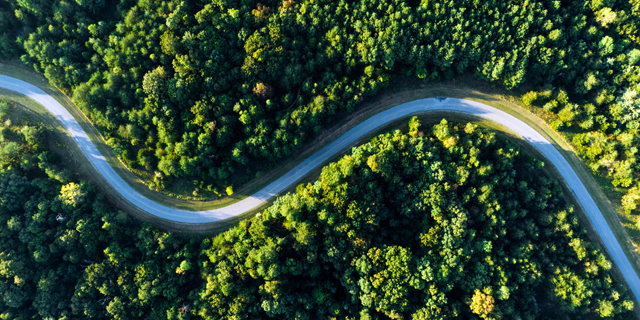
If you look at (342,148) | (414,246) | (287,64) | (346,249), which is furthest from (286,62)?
(414,246)

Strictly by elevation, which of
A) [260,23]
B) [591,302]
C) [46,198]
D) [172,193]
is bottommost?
[591,302]

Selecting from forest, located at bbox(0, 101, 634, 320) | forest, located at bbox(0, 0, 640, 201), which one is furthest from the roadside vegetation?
forest, located at bbox(0, 101, 634, 320)

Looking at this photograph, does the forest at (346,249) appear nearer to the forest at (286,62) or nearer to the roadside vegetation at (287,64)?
the roadside vegetation at (287,64)

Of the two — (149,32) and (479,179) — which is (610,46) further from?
(149,32)

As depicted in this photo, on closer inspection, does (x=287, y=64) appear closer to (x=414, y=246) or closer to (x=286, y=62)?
(x=286, y=62)

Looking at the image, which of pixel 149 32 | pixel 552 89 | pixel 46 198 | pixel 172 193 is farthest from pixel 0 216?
pixel 552 89

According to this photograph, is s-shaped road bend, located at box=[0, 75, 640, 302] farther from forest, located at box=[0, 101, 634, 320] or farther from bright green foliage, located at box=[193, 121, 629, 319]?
bright green foliage, located at box=[193, 121, 629, 319]

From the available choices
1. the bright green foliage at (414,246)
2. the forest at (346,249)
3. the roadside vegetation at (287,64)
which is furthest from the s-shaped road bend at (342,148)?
the bright green foliage at (414,246)
